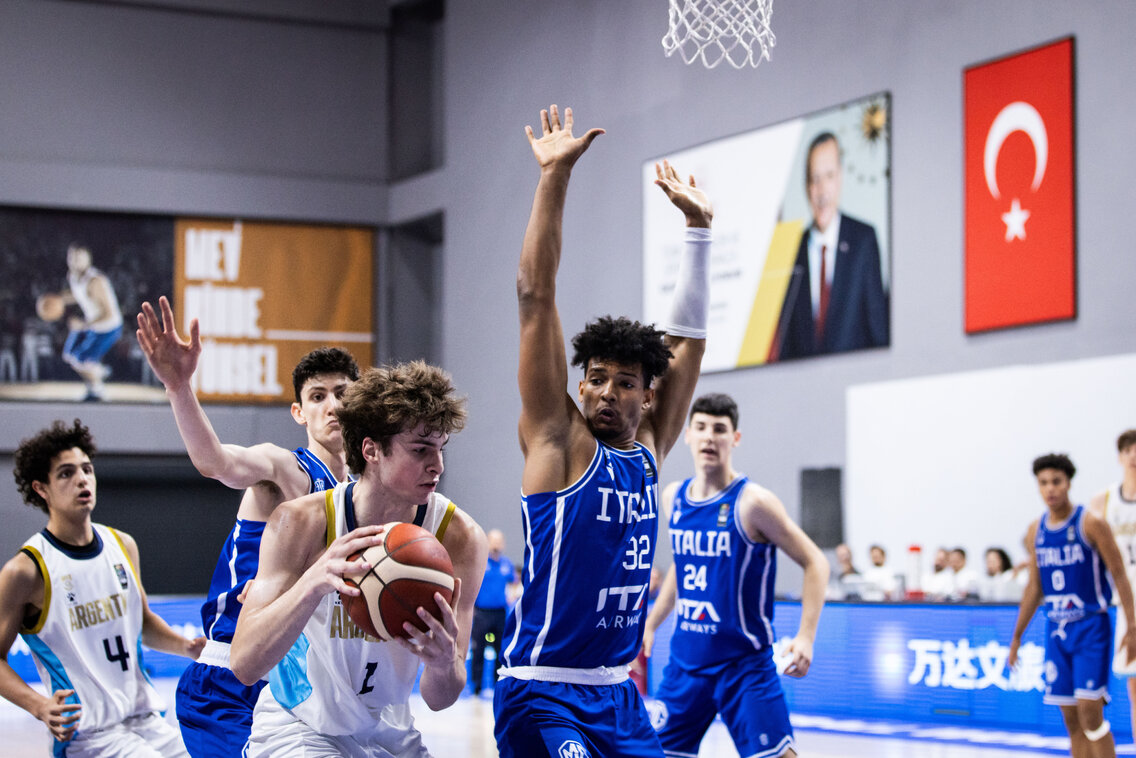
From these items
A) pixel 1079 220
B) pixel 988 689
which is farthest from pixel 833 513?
pixel 988 689

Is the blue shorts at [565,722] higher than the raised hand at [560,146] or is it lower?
lower

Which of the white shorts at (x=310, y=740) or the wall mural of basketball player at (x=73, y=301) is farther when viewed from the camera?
the wall mural of basketball player at (x=73, y=301)

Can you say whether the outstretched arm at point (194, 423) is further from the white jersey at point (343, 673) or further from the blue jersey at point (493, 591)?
the blue jersey at point (493, 591)

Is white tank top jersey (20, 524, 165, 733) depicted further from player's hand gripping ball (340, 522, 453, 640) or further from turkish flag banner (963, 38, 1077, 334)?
turkish flag banner (963, 38, 1077, 334)

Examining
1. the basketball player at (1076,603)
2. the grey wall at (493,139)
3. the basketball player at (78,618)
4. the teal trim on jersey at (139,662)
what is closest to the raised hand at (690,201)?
the basketball player at (78,618)

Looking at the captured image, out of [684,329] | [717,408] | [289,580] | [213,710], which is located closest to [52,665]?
[213,710]

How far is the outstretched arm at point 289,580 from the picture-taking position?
310 centimetres

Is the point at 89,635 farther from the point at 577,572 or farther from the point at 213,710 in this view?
the point at 577,572

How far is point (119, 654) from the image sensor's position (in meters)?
5.33

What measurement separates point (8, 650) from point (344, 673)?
2151mm

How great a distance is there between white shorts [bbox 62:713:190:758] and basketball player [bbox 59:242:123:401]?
17.7 m

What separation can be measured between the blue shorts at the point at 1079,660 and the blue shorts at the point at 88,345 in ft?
56.8

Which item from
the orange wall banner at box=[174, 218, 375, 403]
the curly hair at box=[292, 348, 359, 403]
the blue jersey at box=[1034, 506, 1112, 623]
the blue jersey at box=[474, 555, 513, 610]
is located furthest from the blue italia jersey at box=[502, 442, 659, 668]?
the orange wall banner at box=[174, 218, 375, 403]

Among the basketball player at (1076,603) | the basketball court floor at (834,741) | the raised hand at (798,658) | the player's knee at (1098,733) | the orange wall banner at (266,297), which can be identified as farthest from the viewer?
the orange wall banner at (266,297)
